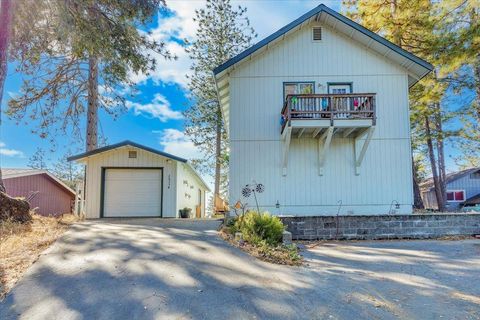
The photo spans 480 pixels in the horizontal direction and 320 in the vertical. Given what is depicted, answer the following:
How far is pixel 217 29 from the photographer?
19.9m

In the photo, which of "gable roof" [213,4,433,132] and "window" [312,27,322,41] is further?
"window" [312,27,322,41]

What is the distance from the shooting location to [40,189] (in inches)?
748

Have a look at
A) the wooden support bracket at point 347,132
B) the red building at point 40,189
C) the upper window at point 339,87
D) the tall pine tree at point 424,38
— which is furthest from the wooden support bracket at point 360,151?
the red building at point 40,189

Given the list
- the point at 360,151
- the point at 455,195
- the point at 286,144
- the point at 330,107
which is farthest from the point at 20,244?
the point at 455,195

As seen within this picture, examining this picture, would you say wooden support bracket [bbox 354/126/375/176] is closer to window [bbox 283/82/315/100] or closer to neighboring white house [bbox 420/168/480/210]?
window [bbox 283/82/315/100]

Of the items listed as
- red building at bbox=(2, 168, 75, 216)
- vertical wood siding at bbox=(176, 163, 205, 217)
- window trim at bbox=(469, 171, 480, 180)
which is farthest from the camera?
window trim at bbox=(469, 171, 480, 180)

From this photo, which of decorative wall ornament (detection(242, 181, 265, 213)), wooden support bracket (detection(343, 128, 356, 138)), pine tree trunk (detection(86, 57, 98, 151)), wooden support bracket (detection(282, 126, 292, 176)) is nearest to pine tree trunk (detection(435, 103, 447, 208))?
wooden support bracket (detection(343, 128, 356, 138))

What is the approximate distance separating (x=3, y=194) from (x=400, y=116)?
492 inches

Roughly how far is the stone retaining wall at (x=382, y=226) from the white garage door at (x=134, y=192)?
619cm

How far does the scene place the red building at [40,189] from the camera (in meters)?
16.5

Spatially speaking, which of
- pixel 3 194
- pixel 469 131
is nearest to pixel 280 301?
pixel 3 194

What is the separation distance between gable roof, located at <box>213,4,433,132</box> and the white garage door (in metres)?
5.09

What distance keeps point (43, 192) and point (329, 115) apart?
18046 mm

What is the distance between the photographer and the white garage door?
42.2 ft
